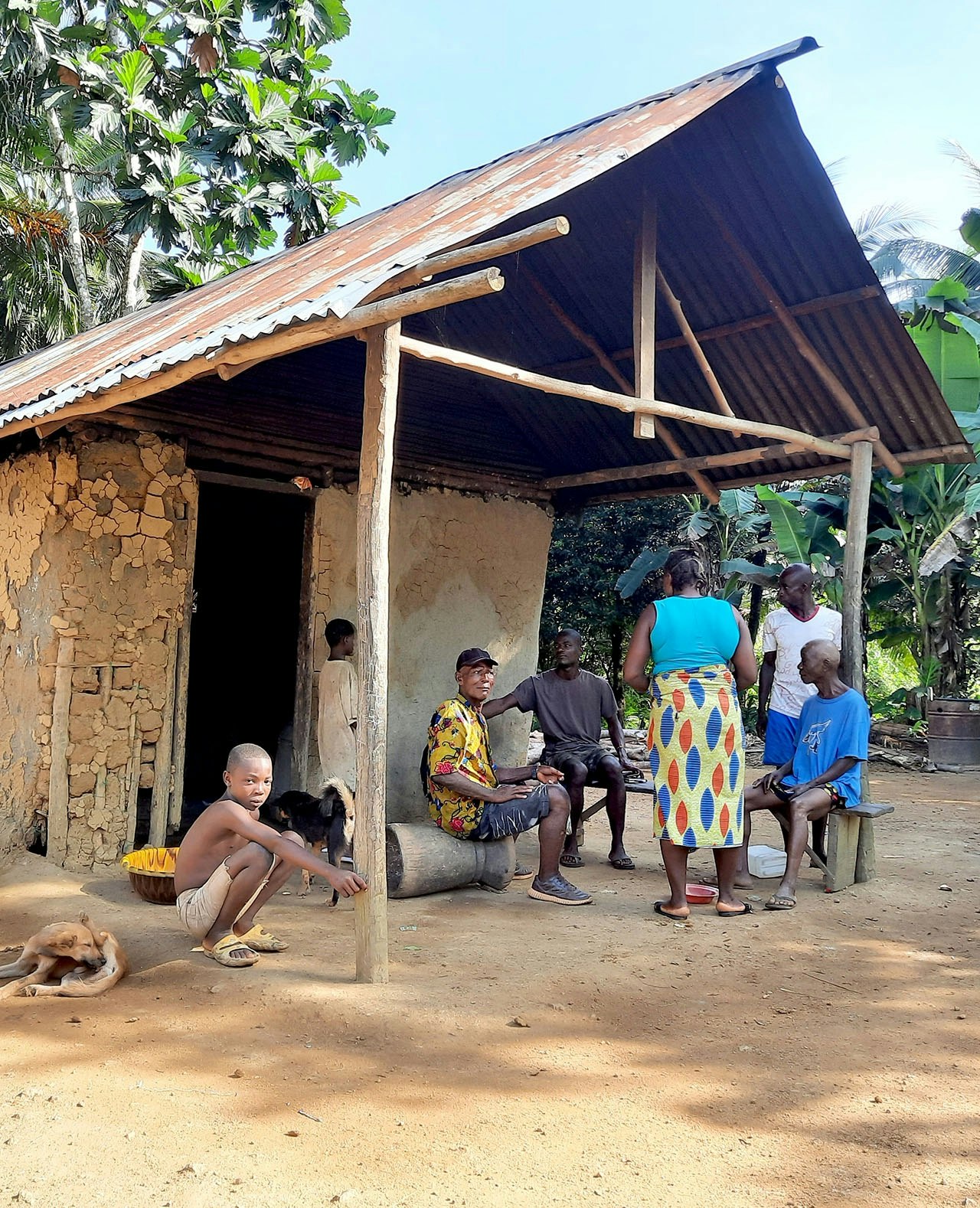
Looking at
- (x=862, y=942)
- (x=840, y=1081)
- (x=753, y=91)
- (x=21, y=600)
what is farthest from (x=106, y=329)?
(x=840, y=1081)

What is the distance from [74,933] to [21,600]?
2.80 m

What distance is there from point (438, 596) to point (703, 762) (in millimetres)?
2984

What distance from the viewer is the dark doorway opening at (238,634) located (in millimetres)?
9336

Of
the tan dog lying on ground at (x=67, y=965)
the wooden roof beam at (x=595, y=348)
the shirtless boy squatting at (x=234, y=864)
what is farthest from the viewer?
the wooden roof beam at (x=595, y=348)

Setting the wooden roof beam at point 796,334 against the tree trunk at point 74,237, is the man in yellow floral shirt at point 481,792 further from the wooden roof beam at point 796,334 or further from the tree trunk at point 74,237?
the tree trunk at point 74,237

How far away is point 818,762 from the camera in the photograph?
18.5ft

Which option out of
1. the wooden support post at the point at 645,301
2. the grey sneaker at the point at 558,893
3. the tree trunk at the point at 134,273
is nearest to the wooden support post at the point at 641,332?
the wooden support post at the point at 645,301

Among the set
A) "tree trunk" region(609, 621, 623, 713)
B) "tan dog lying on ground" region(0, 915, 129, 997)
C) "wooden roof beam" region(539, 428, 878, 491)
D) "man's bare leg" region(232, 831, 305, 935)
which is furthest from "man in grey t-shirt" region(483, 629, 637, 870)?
"tree trunk" region(609, 621, 623, 713)

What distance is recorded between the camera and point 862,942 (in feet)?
15.8

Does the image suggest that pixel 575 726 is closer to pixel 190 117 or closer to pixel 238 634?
pixel 238 634

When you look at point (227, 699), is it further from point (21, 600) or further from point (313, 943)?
point (313, 943)

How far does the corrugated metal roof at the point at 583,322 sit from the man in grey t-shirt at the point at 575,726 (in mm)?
1835

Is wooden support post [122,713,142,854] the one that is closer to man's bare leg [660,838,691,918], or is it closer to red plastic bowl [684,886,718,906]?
man's bare leg [660,838,691,918]

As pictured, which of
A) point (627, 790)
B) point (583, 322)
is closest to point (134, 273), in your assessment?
point (583, 322)
